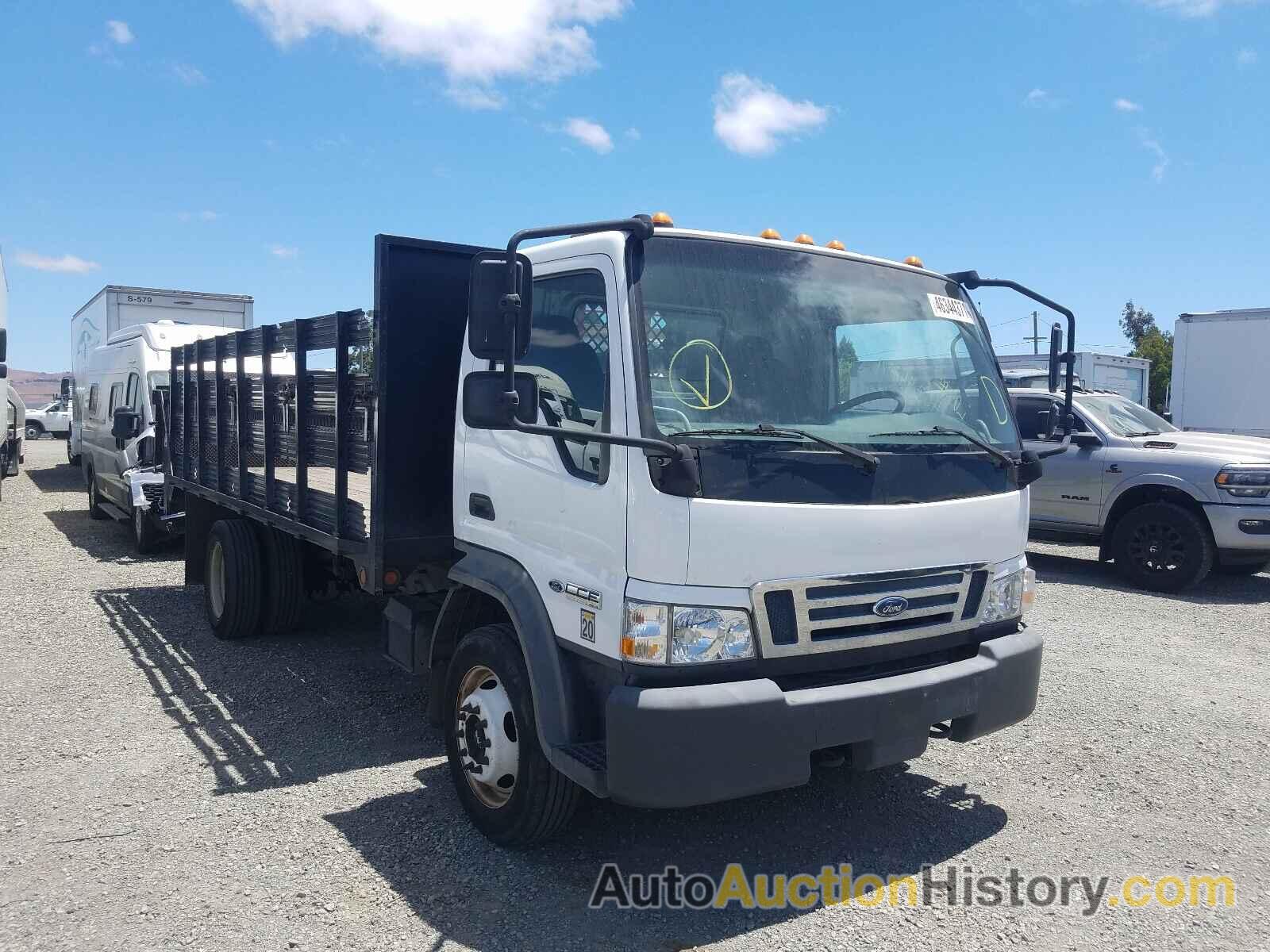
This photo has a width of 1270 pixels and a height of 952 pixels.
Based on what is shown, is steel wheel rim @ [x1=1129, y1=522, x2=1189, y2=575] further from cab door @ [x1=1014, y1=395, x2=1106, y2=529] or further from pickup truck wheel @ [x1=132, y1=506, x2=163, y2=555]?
pickup truck wheel @ [x1=132, y1=506, x2=163, y2=555]

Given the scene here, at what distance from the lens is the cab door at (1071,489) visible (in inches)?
391

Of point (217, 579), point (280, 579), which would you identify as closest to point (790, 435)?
point (280, 579)

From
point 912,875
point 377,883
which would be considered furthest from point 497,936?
point 912,875

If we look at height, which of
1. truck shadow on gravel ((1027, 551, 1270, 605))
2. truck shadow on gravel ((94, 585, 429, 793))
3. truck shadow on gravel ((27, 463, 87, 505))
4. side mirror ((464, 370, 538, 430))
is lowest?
truck shadow on gravel ((94, 585, 429, 793))

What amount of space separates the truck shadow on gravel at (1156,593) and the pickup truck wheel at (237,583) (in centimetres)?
765

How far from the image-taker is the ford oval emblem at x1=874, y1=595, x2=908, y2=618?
3.48m

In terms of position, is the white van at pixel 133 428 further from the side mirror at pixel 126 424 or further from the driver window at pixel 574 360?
the driver window at pixel 574 360

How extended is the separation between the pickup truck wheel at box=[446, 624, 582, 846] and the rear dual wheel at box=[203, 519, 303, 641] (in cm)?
329

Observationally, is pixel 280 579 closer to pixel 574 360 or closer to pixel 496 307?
pixel 574 360

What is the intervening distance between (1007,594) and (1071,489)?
6.81m

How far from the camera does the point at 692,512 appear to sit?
10.2ft

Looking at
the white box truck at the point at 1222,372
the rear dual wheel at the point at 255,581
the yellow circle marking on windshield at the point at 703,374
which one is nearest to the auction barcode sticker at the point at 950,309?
the yellow circle marking on windshield at the point at 703,374

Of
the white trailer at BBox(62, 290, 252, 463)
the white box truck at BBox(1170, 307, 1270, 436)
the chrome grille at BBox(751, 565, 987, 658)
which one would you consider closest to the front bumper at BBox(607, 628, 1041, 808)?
the chrome grille at BBox(751, 565, 987, 658)

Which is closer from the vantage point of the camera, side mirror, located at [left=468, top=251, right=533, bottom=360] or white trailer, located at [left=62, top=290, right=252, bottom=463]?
side mirror, located at [left=468, top=251, right=533, bottom=360]
